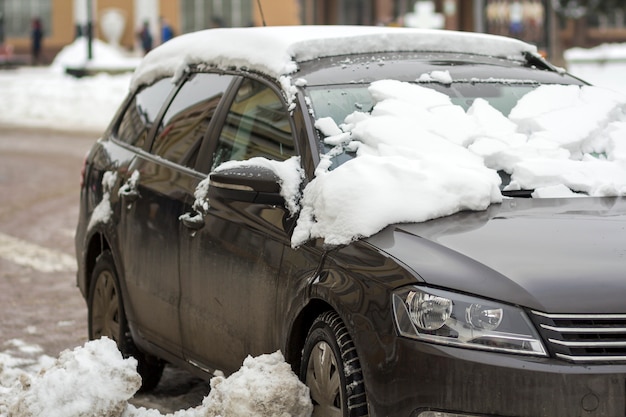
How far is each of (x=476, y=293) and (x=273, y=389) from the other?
0.86 metres

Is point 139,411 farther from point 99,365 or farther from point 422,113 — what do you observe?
point 422,113

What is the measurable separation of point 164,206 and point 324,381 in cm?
170

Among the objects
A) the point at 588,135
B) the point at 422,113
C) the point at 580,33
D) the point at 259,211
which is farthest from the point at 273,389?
the point at 580,33

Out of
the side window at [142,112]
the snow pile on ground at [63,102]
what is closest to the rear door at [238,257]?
the side window at [142,112]

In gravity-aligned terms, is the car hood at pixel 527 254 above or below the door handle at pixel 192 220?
above

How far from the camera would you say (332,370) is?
4.50 meters

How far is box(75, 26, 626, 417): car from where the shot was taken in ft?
13.2

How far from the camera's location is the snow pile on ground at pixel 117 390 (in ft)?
15.1

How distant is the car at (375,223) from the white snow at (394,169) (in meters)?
0.01

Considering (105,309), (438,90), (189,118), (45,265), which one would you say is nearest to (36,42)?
(45,265)

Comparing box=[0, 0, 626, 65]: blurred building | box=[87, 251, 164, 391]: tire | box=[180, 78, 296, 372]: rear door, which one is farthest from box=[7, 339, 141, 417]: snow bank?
box=[0, 0, 626, 65]: blurred building

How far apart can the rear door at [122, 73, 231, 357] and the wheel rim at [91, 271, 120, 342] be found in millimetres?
300

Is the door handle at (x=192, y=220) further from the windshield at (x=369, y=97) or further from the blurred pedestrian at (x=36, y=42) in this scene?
the blurred pedestrian at (x=36, y=42)

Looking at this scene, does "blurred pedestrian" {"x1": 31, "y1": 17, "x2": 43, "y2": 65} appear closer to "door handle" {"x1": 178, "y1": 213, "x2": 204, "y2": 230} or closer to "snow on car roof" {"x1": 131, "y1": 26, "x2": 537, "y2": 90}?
"snow on car roof" {"x1": 131, "y1": 26, "x2": 537, "y2": 90}
